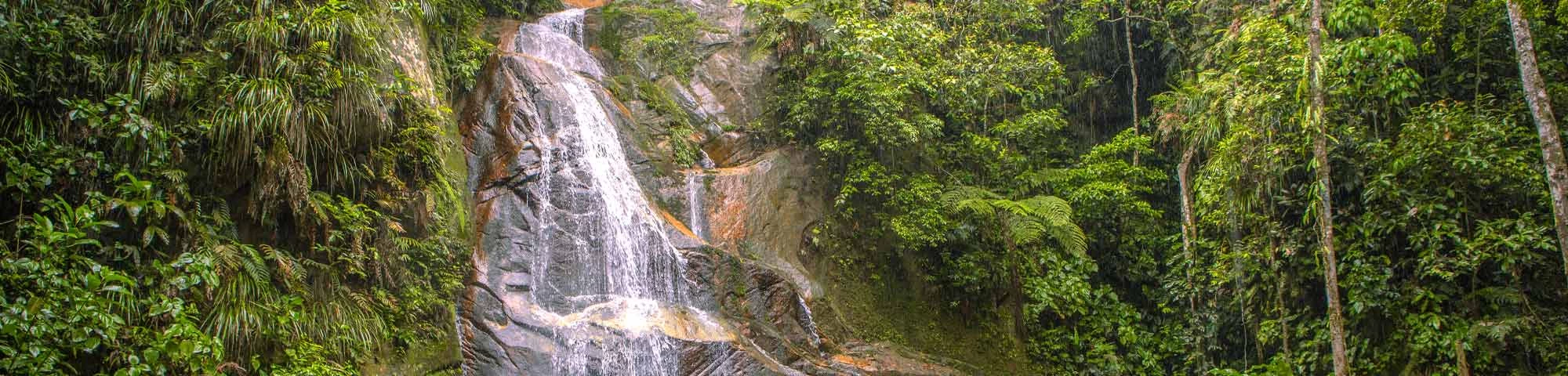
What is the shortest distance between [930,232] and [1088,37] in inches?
273

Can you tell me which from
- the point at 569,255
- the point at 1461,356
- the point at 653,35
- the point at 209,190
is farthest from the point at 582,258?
the point at 1461,356

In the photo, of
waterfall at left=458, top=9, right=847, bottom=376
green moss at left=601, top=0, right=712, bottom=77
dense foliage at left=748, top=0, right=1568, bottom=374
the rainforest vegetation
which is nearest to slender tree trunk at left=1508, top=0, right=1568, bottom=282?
the rainforest vegetation

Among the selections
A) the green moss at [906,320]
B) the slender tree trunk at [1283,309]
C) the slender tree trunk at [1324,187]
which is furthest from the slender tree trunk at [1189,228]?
the slender tree trunk at [1324,187]

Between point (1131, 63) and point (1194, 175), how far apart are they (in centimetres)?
258

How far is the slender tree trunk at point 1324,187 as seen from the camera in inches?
332

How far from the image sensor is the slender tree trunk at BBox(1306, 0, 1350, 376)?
8.43m

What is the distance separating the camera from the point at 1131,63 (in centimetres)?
1541

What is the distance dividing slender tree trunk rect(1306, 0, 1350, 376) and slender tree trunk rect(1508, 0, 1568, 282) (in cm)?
151

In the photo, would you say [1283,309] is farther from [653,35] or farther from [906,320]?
[653,35]

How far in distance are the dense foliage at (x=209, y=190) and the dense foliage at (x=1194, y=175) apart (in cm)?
647

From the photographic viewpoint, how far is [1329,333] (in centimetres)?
925

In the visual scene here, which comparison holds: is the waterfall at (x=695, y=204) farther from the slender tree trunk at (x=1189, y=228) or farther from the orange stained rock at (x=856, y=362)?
the slender tree trunk at (x=1189, y=228)

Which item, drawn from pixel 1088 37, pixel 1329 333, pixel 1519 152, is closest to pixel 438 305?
pixel 1329 333

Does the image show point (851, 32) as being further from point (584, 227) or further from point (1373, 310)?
point (1373, 310)
